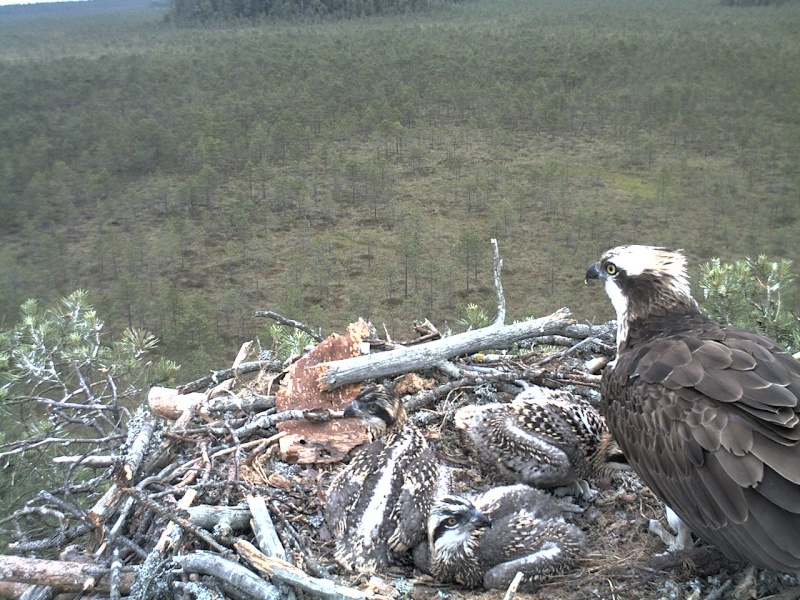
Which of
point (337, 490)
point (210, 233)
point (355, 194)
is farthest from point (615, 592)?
point (355, 194)

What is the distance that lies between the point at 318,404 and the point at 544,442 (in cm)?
146

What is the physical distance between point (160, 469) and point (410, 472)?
1.49 metres

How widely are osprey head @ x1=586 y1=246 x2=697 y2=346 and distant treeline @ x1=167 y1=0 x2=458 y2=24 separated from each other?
2325 inches

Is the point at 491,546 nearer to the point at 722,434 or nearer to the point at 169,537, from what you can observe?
the point at 722,434

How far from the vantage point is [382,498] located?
11.9 ft

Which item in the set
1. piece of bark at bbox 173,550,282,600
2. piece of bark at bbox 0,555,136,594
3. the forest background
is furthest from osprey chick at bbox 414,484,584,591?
the forest background

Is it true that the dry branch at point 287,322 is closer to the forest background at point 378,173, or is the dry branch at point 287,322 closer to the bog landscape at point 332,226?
the bog landscape at point 332,226

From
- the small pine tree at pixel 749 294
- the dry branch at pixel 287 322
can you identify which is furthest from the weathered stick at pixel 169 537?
the small pine tree at pixel 749 294

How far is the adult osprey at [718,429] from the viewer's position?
9.51 ft

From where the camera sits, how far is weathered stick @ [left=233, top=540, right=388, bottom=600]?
290cm

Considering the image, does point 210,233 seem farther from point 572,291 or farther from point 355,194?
point 572,291

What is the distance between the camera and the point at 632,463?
11.5 ft

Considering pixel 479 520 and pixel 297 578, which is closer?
pixel 297 578

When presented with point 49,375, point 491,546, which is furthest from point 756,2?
point 491,546
